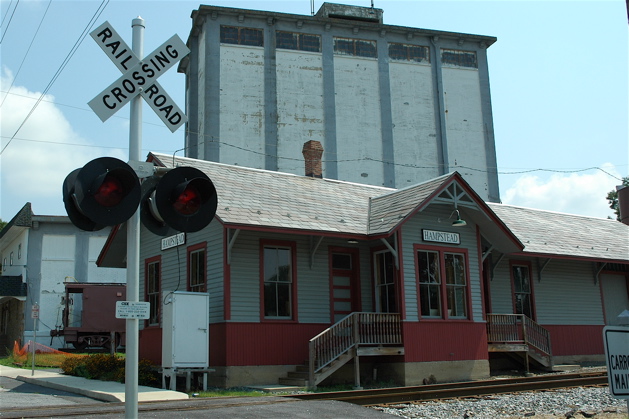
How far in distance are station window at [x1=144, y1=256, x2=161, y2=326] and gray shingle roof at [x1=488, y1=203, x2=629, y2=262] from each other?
11927 mm

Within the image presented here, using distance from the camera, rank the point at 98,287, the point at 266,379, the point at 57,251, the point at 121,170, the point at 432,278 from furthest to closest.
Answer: the point at 57,251 < the point at 98,287 < the point at 432,278 < the point at 266,379 < the point at 121,170

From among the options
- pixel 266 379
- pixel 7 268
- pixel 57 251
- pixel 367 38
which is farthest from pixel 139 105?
pixel 367 38

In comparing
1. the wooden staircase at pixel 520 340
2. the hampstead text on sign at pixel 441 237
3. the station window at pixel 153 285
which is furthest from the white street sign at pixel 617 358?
the station window at pixel 153 285

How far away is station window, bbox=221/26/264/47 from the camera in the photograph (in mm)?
45094

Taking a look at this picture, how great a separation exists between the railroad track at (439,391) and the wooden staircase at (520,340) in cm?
219

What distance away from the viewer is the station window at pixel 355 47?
157 feet

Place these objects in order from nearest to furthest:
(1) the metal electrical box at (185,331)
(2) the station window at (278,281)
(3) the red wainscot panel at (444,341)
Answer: (1) the metal electrical box at (185,331), (2) the station window at (278,281), (3) the red wainscot panel at (444,341)

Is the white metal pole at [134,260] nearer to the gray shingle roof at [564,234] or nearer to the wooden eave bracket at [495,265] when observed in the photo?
the wooden eave bracket at [495,265]

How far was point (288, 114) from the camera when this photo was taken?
4559 centimetres

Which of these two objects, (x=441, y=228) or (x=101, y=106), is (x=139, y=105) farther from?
(x=441, y=228)

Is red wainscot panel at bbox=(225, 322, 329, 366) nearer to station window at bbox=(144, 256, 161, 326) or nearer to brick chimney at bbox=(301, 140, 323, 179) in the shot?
station window at bbox=(144, 256, 161, 326)

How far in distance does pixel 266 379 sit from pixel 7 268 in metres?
30.0

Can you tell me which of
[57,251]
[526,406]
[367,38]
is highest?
[367,38]

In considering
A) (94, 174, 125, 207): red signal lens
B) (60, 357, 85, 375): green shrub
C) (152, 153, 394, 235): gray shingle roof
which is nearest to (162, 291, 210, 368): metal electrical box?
(152, 153, 394, 235): gray shingle roof
